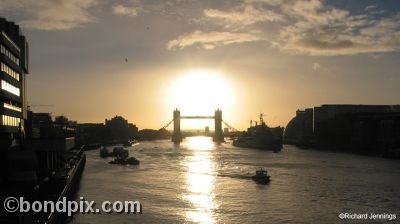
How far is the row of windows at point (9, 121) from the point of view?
4191 cm

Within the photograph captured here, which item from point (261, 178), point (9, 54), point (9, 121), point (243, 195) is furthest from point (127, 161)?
point (9, 54)

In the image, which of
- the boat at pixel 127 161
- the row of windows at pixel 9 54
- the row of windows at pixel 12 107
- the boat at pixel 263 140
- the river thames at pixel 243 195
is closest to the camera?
the river thames at pixel 243 195

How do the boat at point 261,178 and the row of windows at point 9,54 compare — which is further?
the boat at point 261,178

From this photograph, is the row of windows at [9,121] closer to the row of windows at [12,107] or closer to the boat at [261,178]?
the row of windows at [12,107]

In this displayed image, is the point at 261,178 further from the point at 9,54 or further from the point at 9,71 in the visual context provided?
the point at 9,54

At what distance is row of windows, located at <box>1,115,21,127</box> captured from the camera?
41.9 meters

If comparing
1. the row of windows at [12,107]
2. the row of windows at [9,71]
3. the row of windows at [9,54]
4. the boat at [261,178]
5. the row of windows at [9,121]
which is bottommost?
the boat at [261,178]

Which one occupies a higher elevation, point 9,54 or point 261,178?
point 9,54

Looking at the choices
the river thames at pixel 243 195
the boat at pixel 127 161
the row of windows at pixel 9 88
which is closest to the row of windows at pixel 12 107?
the row of windows at pixel 9 88

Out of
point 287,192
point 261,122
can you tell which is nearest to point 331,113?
point 261,122

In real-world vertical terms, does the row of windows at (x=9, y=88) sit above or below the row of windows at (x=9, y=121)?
above

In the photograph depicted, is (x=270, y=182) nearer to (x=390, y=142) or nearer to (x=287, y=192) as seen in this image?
(x=287, y=192)

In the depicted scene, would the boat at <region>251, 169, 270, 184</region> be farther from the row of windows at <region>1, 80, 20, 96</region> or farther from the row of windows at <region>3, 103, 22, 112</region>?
the row of windows at <region>1, 80, 20, 96</region>

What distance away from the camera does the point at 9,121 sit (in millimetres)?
44500
